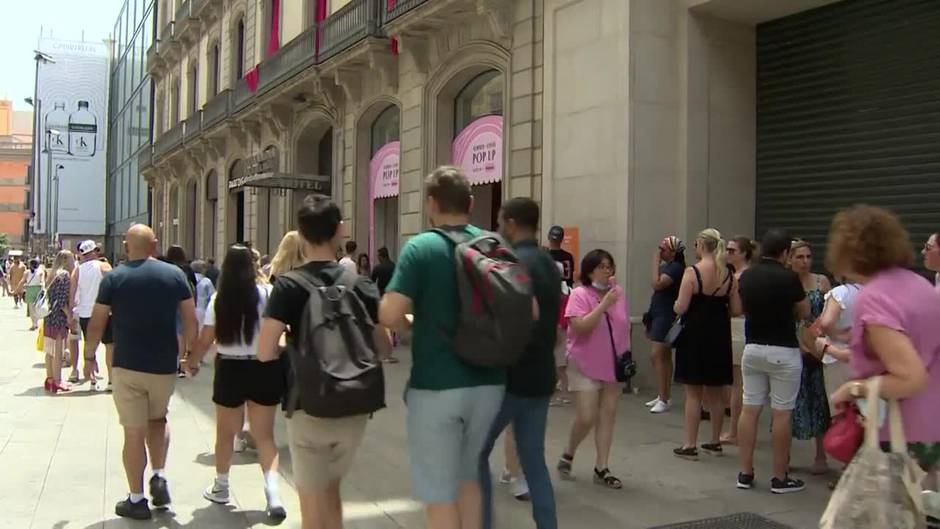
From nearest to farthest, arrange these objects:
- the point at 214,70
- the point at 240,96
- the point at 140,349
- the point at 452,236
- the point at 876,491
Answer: the point at 876,491, the point at 452,236, the point at 140,349, the point at 240,96, the point at 214,70

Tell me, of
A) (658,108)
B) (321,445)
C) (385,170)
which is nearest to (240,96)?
Answer: (385,170)

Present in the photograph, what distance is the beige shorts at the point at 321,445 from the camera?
3.75 metres

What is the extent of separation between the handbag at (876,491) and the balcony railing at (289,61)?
17.0 metres

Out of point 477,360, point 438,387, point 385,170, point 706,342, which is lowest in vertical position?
point 706,342

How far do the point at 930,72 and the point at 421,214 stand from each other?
8795 mm

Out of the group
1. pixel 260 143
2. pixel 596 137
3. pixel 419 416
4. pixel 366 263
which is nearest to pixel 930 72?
pixel 596 137

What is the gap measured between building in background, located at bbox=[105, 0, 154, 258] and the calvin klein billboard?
4.59m

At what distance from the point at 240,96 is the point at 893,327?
23893mm

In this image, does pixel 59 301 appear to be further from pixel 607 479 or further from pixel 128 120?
pixel 128 120

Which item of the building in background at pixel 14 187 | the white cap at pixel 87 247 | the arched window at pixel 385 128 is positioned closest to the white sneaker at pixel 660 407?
the white cap at pixel 87 247

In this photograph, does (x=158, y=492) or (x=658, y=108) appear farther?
(x=658, y=108)

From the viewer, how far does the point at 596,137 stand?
10.6m

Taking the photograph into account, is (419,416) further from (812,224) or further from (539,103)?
(539,103)

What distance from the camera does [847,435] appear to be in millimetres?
3219
